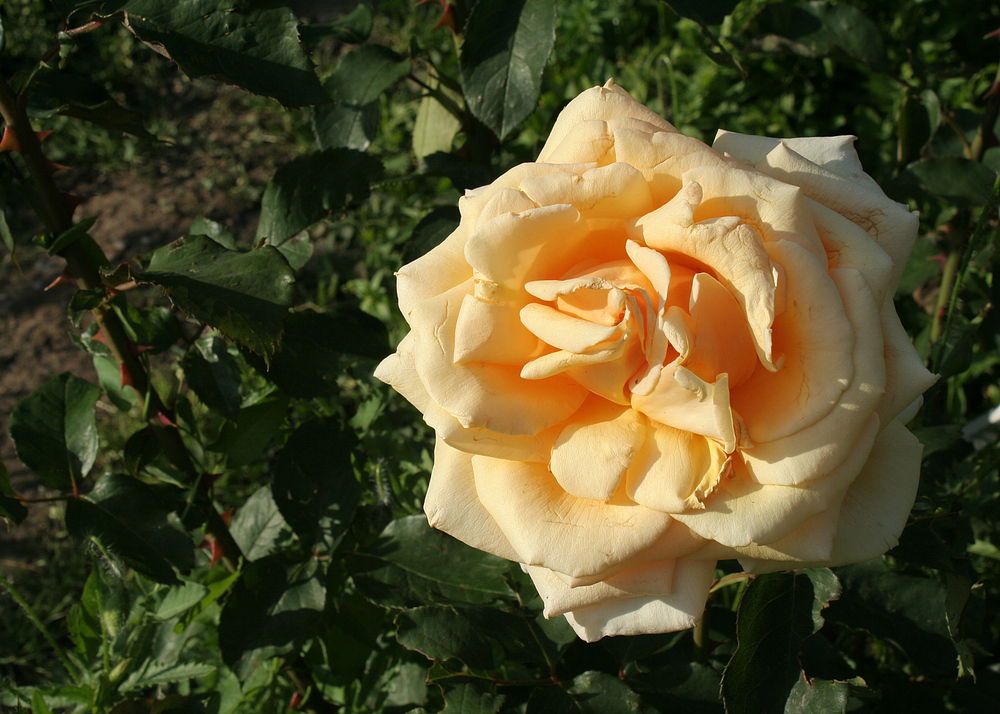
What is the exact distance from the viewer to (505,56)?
3.40 ft

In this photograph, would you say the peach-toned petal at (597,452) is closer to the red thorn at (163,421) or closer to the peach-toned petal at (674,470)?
the peach-toned petal at (674,470)

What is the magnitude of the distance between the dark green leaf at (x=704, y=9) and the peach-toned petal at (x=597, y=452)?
21.3 inches

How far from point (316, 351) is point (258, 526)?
0.43 meters

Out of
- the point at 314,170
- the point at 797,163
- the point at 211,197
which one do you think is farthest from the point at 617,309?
the point at 211,197

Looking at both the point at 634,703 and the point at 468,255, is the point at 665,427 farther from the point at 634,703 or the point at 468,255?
the point at 634,703

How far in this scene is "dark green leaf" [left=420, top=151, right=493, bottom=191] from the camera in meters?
1.19

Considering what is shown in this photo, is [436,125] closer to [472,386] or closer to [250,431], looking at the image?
[250,431]

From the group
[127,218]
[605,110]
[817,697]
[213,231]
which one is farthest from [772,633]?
[127,218]

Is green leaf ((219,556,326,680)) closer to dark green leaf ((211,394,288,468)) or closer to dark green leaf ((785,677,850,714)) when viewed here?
dark green leaf ((211,394,288,468))

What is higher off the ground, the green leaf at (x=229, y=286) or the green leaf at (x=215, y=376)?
the green leaf at (x=229, y=286)

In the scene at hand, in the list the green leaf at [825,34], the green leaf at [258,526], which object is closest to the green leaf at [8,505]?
the green leaf at [258,526]

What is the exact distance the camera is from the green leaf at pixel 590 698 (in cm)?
95

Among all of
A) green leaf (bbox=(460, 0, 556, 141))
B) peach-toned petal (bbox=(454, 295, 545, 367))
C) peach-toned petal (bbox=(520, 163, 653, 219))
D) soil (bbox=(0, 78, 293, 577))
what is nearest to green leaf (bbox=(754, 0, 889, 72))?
green leaf (bbox=(460, 0, 556, 141))

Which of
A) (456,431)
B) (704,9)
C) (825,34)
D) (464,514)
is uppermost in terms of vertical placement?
(704,9)
